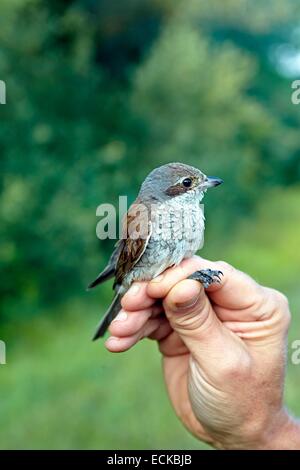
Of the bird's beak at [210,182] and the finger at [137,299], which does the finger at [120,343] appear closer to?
the finger at [137,299]

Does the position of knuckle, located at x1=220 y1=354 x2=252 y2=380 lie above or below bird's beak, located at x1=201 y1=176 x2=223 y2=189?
below

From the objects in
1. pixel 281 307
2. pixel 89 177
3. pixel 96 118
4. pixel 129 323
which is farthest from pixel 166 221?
pixel 96 118

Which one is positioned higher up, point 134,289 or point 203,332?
point 134,289

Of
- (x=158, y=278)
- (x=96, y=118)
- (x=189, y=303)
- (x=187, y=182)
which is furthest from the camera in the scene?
(x=96, y=118)

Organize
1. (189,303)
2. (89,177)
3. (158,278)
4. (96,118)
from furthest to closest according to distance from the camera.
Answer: (96,118) → (89,177) → (158,278) → (189,303)

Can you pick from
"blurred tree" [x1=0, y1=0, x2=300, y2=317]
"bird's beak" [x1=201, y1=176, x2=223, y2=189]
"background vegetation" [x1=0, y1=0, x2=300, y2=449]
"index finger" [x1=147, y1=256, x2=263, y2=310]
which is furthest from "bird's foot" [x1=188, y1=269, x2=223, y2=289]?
"blurred tree" [x1=0, y1=0, x2=300, y2=317]

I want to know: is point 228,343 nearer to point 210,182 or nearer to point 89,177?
point 210,182

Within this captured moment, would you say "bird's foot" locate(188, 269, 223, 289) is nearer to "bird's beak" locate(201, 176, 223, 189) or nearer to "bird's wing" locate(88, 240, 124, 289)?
"bird's beak" locate(201, 176, 223, 189)
